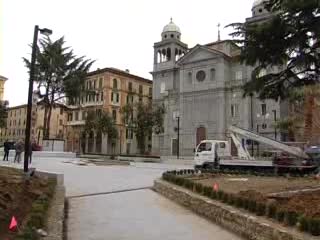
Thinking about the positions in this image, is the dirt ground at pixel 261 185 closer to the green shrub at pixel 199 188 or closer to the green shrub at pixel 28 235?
the green shrub at pixel 199 188

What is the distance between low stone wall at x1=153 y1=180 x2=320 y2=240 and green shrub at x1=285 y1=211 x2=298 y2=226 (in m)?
0.17

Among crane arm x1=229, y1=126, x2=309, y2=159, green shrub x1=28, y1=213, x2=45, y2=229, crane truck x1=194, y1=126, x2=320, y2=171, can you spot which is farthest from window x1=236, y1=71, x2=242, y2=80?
green shrub x1=28, y1=213, x2=45, y2=229

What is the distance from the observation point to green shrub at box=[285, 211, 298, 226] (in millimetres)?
7908

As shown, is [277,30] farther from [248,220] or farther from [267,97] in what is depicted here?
[248,220]

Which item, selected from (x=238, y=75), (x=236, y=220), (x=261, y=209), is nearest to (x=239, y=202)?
(x=236, y=220)

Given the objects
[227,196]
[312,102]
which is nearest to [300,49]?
[227,196]

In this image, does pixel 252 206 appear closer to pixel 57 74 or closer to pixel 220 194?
pixel 220 194

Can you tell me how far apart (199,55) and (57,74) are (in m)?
24.0

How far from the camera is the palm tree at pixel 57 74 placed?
49.3m

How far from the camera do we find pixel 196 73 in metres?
65.8

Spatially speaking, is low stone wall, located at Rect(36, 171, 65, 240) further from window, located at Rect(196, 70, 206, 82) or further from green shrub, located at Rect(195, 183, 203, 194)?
window, located at Rect(196, 70, 206, 82)

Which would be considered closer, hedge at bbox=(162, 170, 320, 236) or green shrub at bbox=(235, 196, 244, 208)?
hedge at bbox=(162, 170, 320, 236)

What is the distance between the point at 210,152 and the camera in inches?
1166

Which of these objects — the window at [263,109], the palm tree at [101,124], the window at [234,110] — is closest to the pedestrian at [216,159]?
the window at [263,109]
